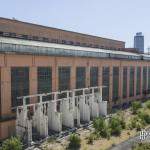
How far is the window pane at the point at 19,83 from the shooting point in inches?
1693

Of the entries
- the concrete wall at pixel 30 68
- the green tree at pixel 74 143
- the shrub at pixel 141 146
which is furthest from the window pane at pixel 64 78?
the shrub at pixel 141 146

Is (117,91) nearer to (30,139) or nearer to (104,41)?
(104,41)

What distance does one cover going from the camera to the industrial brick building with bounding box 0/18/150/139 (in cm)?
4256

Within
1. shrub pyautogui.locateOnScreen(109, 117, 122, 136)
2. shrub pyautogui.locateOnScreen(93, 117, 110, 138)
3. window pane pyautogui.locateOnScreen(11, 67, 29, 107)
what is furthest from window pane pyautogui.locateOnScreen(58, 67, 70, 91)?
shrub pyautogui.locateOnScreen(109, 117, 122, 136)

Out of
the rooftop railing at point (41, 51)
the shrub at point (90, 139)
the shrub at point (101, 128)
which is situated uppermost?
the rooftop railing at point (41, 51)

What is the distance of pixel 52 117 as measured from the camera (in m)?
46.4

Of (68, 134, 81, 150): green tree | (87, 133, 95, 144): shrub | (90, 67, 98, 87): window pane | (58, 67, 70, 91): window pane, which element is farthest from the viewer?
(90, 67, 98, 87): window pane

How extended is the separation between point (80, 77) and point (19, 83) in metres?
17.2

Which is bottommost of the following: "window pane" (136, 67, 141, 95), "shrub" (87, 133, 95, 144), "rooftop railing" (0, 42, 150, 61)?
"shrub" (87, 133, 95, 144)

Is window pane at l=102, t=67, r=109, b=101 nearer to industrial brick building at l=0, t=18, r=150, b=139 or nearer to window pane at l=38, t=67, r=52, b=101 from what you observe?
industrial brick building at l=0, t=18, r=150, b=139

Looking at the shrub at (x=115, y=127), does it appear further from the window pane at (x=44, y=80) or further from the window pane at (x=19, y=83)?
the window pane at (x=19, y=83)

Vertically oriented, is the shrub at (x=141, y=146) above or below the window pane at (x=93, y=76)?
below

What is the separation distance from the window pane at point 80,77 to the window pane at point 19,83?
1435 cm

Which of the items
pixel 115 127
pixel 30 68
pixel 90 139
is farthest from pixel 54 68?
pixel 90 139
